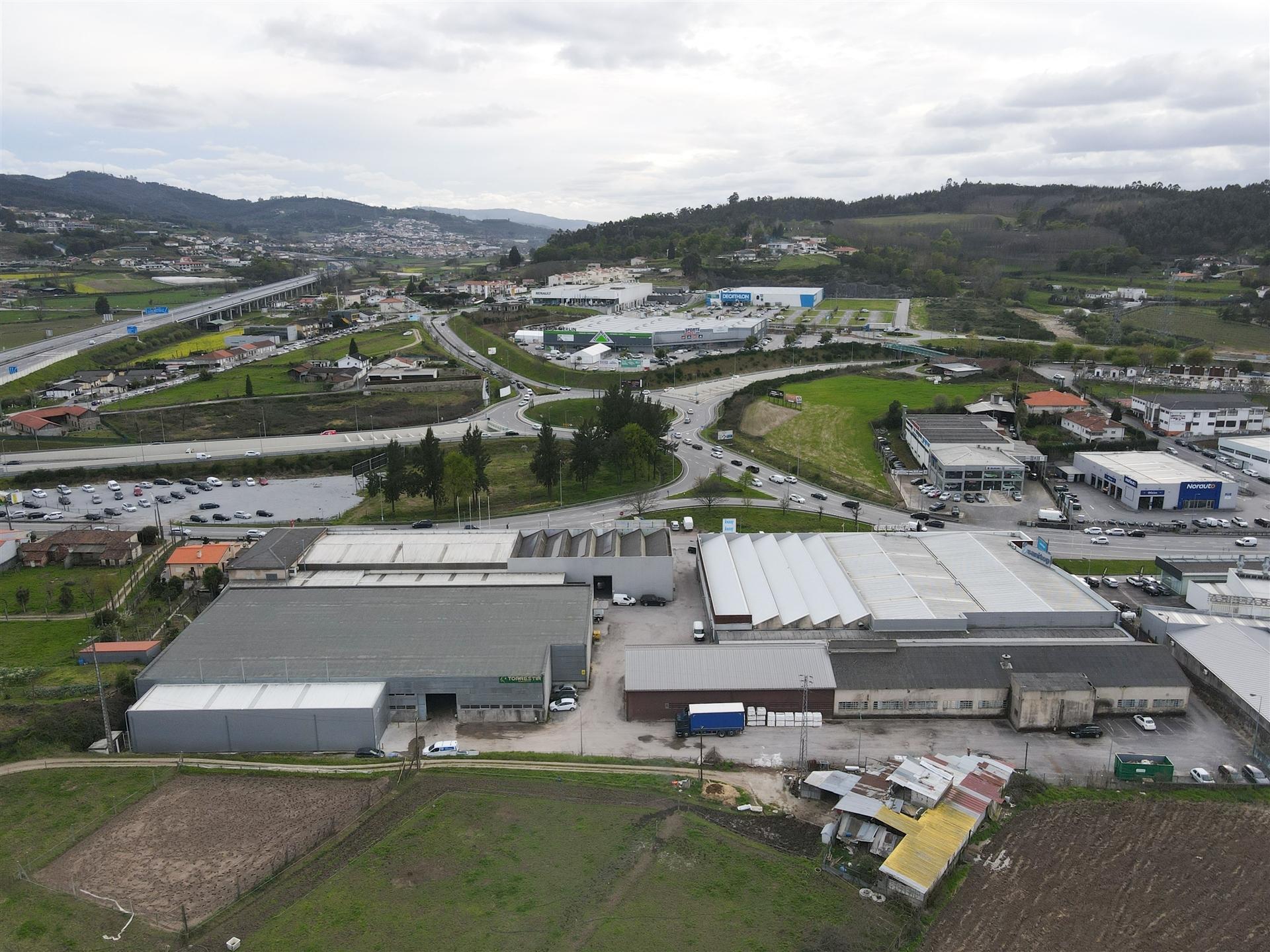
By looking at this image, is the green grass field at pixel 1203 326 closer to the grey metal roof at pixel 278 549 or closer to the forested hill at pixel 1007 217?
the forested hill at pixel 1007 217

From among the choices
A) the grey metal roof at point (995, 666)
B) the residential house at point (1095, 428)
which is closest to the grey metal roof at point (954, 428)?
the residential house at point (1095, 428)

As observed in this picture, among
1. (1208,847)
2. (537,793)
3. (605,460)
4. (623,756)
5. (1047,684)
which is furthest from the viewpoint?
(605,460)

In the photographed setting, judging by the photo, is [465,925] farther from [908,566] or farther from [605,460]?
[605,460]

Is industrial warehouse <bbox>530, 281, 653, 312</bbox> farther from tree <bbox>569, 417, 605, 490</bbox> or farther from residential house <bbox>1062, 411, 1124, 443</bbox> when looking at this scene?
tree <bbox>569, 417, 605, 490</bbox>

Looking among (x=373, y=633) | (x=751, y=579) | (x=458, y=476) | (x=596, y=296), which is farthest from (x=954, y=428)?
(x=596, y=296)

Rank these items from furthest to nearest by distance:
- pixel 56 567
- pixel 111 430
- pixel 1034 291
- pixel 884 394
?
pixel 1034 291
pixel 884 394
pixel 111 430
pixel 56 567

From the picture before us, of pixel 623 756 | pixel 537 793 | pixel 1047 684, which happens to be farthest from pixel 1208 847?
pixel 537 793

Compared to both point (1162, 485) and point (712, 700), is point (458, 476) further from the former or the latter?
point (1162, 485)
